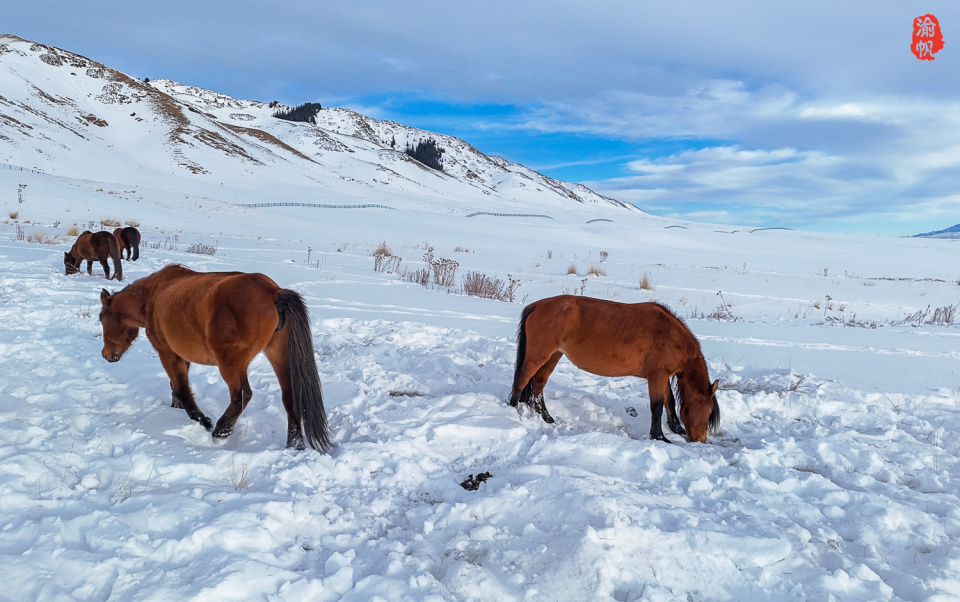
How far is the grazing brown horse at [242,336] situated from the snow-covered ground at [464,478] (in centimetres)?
26

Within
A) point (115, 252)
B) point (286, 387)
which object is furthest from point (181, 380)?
point (115, 252)

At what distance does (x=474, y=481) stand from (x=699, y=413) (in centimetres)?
205

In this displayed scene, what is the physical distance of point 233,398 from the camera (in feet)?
12.7

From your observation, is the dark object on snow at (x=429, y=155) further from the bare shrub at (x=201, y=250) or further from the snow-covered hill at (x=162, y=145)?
the bare shrub at (x=201, y=250)

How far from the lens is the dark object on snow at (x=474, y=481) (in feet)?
11.0

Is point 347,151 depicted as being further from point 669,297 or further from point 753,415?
point 753,415

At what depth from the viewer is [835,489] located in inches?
128

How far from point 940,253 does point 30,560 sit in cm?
3672

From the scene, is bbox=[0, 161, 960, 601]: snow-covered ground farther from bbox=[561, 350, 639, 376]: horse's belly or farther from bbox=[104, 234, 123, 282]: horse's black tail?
bbox=[104, 234, 123, 282]: horse's black tail

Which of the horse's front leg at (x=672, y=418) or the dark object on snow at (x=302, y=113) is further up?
the dark object on snow at (x=302, y=113)

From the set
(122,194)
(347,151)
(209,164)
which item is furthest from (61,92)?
(122,194)

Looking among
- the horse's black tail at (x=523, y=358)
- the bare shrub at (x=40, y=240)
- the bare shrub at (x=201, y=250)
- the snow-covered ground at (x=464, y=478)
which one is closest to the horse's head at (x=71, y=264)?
the snow-covered ground at (x=464, y=478)

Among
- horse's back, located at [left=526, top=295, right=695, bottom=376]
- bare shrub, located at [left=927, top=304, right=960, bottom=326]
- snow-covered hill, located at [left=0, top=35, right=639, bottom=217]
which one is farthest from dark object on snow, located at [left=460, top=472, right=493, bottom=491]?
snow-covered hill, located at [left=0, top=35, right=639, bottom=217]

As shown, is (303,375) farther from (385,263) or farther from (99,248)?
(385,263)
